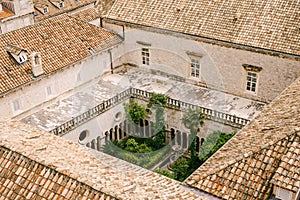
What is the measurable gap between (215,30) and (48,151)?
58.9 ft

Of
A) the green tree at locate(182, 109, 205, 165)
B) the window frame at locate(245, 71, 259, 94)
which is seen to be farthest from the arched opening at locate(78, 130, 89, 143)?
the window frame at locate(245, 71, 259, 94)

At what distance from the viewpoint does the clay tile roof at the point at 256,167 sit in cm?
1839

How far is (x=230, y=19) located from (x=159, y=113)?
29.5 ft

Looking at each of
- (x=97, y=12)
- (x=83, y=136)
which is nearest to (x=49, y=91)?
(x=83, y=136)

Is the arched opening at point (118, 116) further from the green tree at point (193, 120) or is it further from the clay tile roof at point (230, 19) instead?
the clay tile roof at point (230, 19)

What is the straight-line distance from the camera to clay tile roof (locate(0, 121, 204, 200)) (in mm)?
17750

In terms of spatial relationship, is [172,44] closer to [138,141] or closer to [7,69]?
[138,141]

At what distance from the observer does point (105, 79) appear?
38219 mm

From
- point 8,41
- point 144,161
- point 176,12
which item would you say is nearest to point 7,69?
point 8,41

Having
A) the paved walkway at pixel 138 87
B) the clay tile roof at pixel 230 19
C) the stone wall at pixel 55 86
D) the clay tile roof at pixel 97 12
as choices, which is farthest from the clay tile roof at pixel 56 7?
the paved walkway at pixel 138 87

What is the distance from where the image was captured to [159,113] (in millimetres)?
35000

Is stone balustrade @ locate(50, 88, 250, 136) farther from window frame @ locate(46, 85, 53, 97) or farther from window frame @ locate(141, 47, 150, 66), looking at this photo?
window frame @ locate(141, 47, 150, 66)

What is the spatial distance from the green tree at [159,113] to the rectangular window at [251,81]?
20.9 feet

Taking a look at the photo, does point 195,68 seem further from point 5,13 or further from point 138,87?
point 5,13
